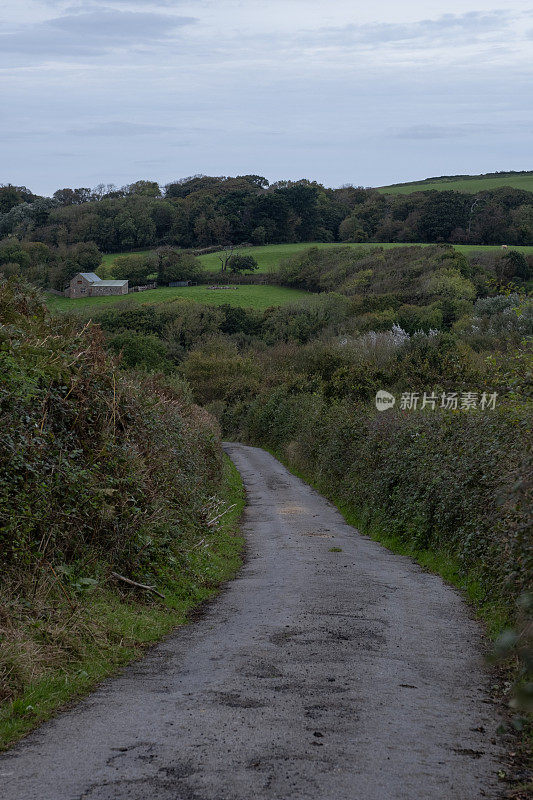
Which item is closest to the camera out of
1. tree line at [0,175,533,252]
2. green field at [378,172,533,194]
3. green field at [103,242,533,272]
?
tree line at [0,175,533,252]

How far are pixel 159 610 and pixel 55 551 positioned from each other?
1.63 meters

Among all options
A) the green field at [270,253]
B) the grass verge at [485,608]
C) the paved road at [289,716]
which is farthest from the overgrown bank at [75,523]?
the green field at [270,253]

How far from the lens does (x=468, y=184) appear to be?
11481 centimetres

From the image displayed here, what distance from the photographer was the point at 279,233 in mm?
103312

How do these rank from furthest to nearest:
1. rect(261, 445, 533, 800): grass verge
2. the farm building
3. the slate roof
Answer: the slate roof, the farm building, rect(261, 445, 533, 800): grass verge

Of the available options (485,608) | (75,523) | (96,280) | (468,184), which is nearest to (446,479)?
(485,608)

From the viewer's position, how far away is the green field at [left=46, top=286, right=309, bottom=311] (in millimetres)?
79125

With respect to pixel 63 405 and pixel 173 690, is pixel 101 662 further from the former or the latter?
pixel 63 405

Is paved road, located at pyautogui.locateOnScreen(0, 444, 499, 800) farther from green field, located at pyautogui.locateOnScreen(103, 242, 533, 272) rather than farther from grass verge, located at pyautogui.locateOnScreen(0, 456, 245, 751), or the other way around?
green field, located at pyautogui.locateOnScreen(103, 242, 533, 272)

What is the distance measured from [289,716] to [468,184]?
118m

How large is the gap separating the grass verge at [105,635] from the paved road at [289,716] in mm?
209

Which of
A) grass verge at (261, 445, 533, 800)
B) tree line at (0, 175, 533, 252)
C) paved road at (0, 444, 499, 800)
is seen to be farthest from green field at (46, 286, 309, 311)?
paved road at (0, 444, 499, 800)

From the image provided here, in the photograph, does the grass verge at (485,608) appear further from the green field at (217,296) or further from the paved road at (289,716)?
the green field at (217,296)

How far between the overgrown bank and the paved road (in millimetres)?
501
